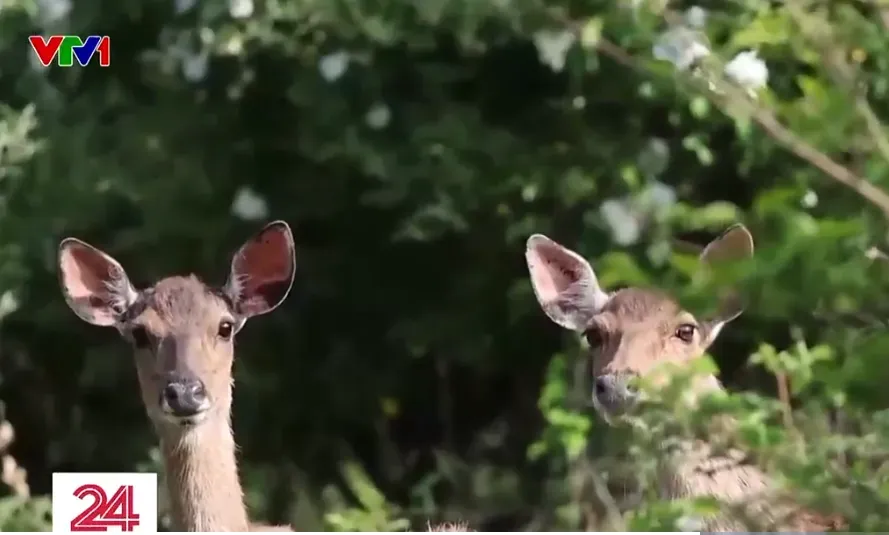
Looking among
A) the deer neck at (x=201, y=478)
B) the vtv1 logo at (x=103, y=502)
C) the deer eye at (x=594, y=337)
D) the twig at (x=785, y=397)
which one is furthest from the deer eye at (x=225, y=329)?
the twig at (x=785, y=397)

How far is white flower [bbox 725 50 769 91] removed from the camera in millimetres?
1238

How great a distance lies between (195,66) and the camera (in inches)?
58.7

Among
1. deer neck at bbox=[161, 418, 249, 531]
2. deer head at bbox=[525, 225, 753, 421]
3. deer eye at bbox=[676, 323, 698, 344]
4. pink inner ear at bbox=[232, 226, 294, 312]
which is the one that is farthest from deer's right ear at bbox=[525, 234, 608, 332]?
deer neck at bbox=[161, 418, 249, 531]

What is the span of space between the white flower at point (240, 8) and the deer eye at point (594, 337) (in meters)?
0.63

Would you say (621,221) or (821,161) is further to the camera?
(621,221)

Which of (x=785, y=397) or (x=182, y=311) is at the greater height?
(x=182, y=311)

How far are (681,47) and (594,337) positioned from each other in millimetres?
396

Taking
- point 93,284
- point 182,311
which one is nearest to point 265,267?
point 182,311

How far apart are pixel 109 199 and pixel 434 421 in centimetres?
55

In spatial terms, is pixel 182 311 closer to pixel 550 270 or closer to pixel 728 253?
pixel 550 270

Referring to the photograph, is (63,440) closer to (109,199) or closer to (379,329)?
(109,199)

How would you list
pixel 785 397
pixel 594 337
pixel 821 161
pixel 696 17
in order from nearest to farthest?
pixel 821 161, pixel 785 397, pixel 696 17, pixel 594 337

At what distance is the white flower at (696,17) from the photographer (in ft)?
4.24

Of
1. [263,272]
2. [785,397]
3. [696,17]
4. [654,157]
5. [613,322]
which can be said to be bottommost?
[785,397]
